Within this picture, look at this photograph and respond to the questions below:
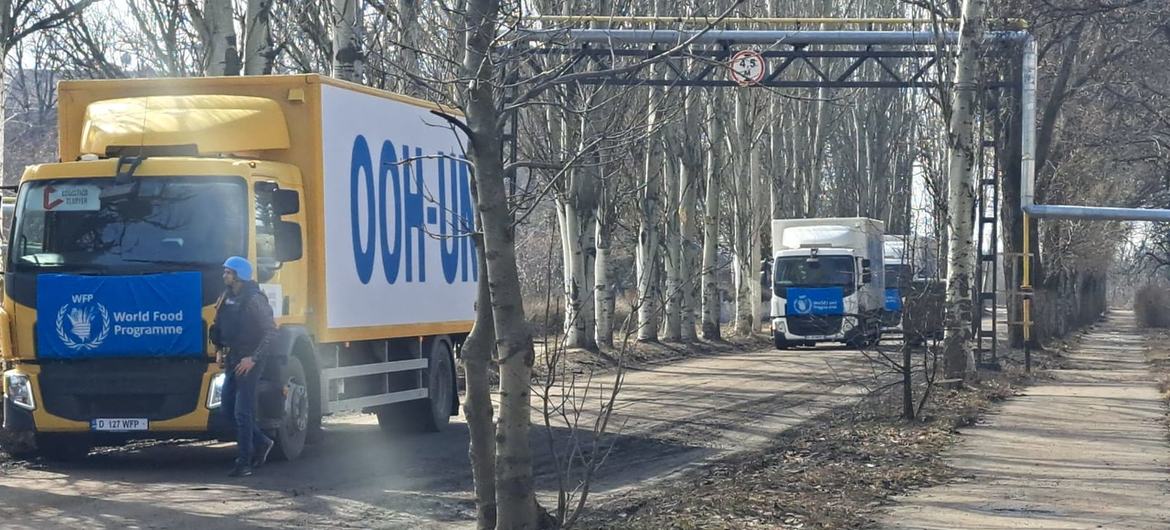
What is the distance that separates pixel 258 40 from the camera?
1953 cm

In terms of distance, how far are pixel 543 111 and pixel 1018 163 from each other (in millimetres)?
10104

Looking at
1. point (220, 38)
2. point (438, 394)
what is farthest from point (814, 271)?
point (438, 394)


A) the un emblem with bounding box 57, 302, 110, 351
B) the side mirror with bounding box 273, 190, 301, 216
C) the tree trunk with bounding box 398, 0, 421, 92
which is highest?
the tree trunk with bounding box 398, 0, 421, 92

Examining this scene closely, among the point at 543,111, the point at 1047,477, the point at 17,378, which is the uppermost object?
the point at 543,111

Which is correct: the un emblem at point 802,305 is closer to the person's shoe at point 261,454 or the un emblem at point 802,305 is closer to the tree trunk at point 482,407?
the person's shoe at point 261,454

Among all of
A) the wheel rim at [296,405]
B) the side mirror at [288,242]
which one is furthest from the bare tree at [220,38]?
the wheel rim at [296,405]

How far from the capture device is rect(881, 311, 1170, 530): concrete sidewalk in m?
10.2

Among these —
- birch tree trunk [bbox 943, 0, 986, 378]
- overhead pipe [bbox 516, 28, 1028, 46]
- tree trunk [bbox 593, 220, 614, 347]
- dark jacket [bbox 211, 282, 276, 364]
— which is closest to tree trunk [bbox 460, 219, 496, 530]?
dark jacket [bbox 211, 282, 276, 364]

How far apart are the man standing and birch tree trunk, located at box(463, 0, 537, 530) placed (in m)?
4.84

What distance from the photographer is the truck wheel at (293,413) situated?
13211 millimetres

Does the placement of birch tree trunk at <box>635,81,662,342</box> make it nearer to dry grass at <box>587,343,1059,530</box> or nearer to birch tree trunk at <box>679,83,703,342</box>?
birch tree trunk at <box>679,83,703,342</box>

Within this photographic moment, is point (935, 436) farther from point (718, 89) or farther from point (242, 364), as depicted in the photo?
point (718, 89)

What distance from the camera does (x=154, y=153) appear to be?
13.7 metres

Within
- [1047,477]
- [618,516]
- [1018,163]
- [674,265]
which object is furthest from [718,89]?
[618,516]
